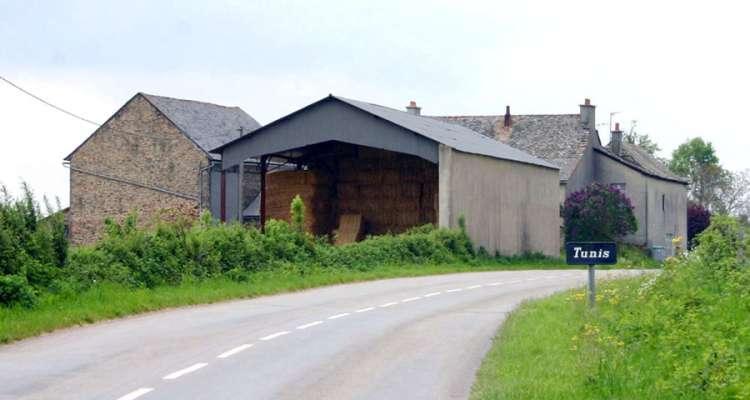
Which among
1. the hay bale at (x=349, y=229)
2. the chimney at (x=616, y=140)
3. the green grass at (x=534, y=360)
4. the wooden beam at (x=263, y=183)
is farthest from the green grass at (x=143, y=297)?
the chimney at (x=616, y=140)

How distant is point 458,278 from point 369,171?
Result: 16.9m

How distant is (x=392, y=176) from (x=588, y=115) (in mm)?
27419

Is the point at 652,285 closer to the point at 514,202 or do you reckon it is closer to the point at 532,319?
the point at 532,319

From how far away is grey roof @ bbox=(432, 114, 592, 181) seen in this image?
71.8 metres

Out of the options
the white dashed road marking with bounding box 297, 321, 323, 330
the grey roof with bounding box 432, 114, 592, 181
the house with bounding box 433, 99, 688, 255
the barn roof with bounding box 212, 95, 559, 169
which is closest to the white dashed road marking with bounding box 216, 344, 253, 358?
the white dashed road marking with bounding box 297, 321, 323, 330

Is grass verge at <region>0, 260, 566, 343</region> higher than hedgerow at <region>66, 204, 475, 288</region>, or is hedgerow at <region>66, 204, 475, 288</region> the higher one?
hedgerow at <region>66, 204, 475, 288</region>

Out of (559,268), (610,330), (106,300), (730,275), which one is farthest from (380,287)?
(559,268)

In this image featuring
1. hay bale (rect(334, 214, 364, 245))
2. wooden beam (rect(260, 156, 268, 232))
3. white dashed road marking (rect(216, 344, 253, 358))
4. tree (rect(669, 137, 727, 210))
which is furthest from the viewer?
tree (rect(669, 137, 727, 210))

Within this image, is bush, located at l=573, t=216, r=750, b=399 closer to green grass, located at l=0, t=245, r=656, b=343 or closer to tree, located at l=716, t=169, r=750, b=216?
green grass, located at l=0, t=245, r=656, b=343

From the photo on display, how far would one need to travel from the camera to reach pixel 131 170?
221 ft

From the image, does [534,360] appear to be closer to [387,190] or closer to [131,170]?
[387,190]

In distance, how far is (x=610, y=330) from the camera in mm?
15945

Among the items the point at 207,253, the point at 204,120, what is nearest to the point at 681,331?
the point at 207,253

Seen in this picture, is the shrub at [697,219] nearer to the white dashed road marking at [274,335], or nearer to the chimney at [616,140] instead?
the chimney at [616,140]
